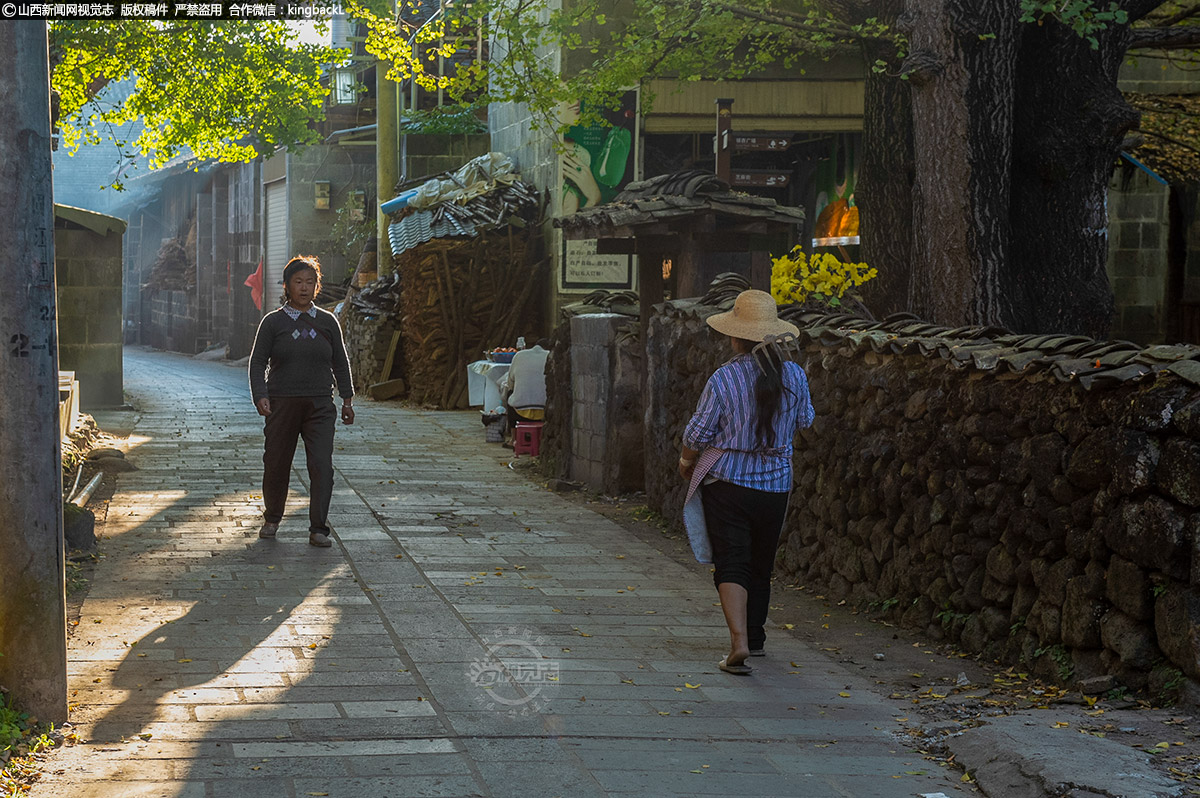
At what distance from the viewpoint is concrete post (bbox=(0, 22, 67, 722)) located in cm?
474

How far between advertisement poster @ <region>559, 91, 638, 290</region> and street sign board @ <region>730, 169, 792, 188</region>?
1.76 m

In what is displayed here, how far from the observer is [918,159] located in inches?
402

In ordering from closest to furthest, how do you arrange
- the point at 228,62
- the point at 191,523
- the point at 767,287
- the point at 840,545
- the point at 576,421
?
the point at 840,545 < the point at 191,523 < the point at 767,287 < the point at 576,421 < the point at 228,62

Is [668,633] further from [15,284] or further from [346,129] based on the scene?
[346,129]

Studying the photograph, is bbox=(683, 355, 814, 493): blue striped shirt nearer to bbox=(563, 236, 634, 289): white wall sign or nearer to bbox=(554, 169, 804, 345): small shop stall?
bbox=(554, 169, 804, 345): small shop stall

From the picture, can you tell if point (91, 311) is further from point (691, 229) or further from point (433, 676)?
point (433, 676)

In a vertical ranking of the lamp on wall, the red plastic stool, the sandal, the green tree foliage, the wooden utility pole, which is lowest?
the sandal

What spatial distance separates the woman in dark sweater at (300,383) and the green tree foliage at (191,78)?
8907 millimetres

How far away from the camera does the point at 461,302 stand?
2006cm

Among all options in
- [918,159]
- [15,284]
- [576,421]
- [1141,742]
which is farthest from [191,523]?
[1141,742]

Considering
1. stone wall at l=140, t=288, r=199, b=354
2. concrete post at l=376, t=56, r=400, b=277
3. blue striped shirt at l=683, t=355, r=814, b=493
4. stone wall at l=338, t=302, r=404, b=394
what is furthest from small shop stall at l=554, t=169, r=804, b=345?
stone wall at l=140, t=288, r=199, b=354

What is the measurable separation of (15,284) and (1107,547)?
14.1 feet

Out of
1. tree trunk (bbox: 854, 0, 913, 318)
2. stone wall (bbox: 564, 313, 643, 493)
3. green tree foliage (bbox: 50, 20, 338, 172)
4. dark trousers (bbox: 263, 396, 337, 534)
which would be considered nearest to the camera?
dark trousers (bbox: 263, 396, 337, 534)

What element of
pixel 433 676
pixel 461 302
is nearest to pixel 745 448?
A: pixel 433 676
